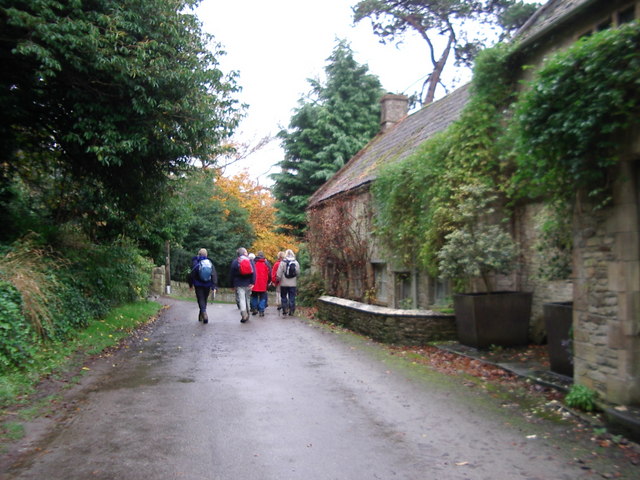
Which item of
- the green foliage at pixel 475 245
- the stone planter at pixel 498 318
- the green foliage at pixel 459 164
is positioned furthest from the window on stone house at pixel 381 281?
the stone planter at pixel 498 318

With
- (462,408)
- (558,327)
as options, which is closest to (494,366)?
(558,327)

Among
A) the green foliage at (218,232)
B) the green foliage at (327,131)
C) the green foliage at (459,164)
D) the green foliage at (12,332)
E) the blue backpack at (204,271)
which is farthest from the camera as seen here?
the green foliage at (218,232)

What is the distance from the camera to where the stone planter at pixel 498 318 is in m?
9.60

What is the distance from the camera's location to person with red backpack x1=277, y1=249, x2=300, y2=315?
50.8 feet

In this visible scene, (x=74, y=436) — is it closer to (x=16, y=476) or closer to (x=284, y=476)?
(x=16, y=476)

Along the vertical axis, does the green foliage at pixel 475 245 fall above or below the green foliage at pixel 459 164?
below

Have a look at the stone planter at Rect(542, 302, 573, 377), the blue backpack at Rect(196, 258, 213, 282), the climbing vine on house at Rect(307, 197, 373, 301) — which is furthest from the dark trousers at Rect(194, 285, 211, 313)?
the stone planter at Rect(542, 302, 573, 377)

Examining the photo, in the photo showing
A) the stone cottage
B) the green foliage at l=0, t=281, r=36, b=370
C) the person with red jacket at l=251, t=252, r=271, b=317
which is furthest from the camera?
the person with red jacket at l=251, t=252, r=271, b=317

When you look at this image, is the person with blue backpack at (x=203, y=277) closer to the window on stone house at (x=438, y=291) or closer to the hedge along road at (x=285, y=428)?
the hedge along road at (x=285, y=428)

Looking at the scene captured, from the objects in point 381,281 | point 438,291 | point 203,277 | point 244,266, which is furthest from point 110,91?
point 381,281

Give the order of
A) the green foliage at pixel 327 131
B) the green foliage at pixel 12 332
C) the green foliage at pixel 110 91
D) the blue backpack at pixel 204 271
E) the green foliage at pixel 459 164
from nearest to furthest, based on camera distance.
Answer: the green foliage at pixel 12 332, the green foliage at pixel 110 91, the green foliage at pixel 459 164, the blue backpack at pixel 204 271, the green foliage at pixel 327 131

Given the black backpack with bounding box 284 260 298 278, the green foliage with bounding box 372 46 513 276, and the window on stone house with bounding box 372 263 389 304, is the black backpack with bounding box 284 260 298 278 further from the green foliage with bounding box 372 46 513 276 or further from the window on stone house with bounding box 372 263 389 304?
the green foliage with bounding box 372 46 513 276

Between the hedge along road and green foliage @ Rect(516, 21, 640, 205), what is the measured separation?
113 inches

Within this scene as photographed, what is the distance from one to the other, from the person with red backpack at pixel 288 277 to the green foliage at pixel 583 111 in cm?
958
